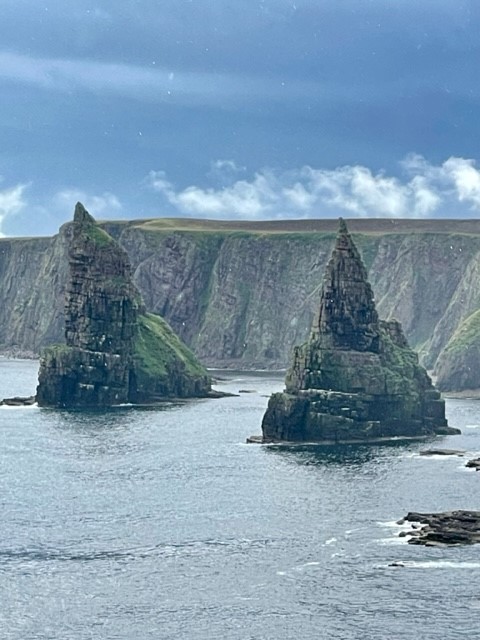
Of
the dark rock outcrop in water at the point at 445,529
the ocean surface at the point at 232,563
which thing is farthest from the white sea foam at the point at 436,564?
the dark rock outcrop in water at the point at 445,529

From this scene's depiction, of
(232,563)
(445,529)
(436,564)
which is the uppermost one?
(445,529)

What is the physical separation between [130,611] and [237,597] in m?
10.1

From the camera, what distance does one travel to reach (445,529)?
527 ft

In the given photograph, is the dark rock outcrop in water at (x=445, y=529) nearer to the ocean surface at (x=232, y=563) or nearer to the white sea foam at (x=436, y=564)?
the ocean surface at (x=232, y=563)

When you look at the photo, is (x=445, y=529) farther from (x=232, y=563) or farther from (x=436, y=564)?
(x=232, y=563)

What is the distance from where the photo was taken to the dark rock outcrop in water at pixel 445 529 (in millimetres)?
157500

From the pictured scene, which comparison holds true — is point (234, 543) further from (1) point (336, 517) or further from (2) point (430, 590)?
(2) point (430, 590)

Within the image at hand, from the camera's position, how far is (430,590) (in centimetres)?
13700

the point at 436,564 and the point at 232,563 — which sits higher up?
the point at 436,564

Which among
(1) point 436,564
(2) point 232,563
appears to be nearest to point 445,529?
(1) point 436,564

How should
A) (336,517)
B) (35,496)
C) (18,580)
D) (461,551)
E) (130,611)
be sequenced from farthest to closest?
(35,496) → (336,517) → (461,551) → (18,580) → (130,611)

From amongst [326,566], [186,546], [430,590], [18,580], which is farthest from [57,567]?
[430,590]

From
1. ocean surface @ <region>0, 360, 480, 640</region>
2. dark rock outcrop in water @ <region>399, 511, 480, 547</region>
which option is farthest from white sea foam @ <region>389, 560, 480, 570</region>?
dark rock outcrop in water @ <region>399, 511, 480, 547</region>

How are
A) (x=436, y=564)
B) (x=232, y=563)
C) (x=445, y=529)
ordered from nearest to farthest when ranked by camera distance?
(x=436, y=564)
(x=232, y=563)
(x=445, y=529)
